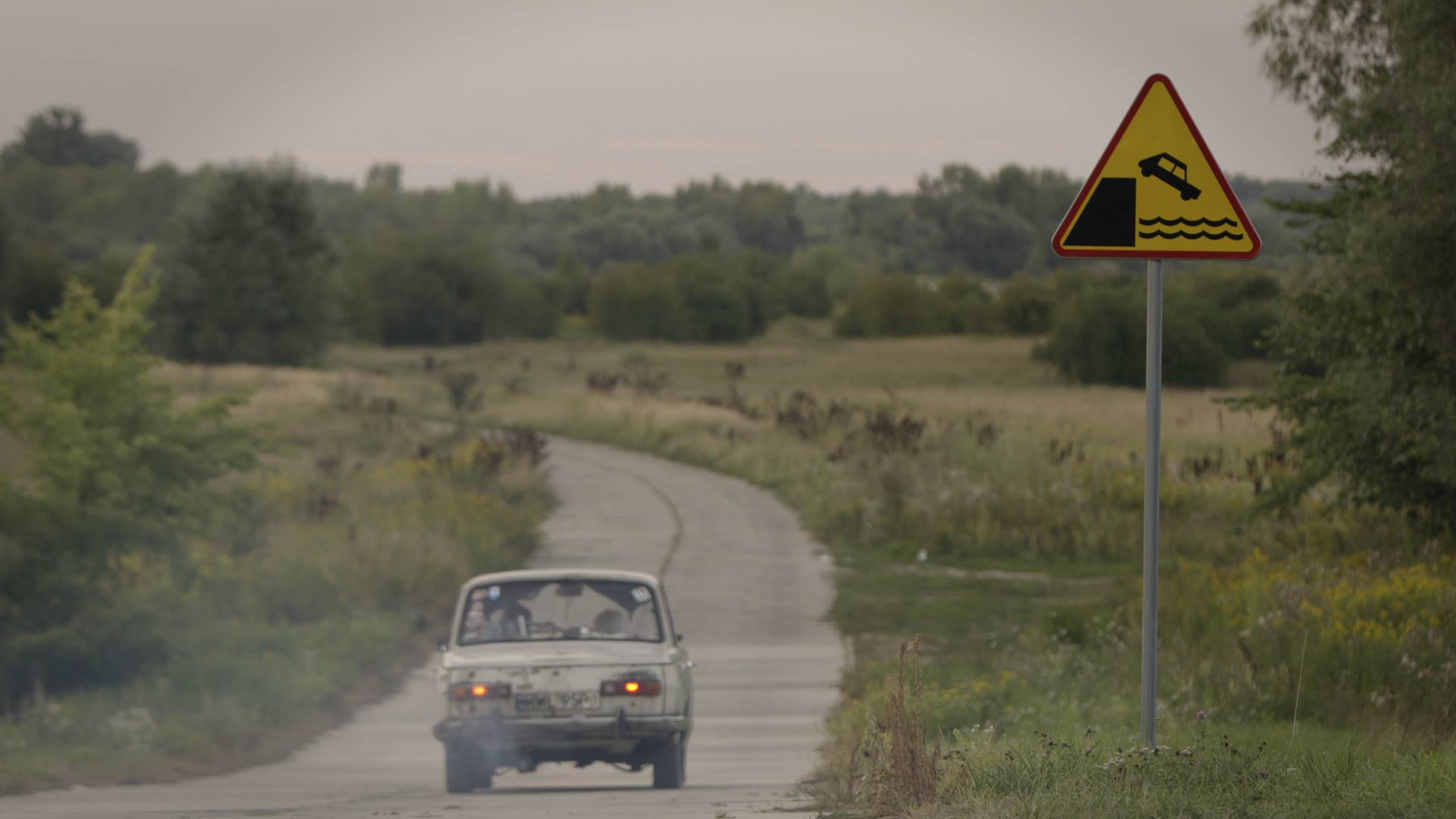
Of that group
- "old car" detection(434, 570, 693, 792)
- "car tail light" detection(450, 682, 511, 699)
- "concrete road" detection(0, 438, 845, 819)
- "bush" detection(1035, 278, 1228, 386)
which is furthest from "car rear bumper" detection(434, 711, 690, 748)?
"bush" detection(1035, 278, 1228, 386)

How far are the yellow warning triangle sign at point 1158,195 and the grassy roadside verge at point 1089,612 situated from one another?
6.42 feet

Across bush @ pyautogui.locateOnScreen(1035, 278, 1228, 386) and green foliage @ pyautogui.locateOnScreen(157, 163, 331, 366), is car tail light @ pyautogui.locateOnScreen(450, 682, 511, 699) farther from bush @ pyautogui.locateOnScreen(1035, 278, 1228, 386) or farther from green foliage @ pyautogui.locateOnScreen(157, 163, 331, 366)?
green foliage @ pyautogui.locateOnScreen(157, 163, 331, 366)

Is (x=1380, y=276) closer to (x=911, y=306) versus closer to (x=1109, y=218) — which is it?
(x=1109, y=218)

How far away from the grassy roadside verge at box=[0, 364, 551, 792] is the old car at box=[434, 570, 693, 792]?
11.5 feet

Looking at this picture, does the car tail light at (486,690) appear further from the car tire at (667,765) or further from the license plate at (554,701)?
the car tire at (667,765)

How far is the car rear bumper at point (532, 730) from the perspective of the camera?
38.7ft

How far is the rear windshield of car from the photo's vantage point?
12516mm

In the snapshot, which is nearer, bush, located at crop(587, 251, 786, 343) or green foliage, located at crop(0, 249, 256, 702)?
green foliage, located at crop(0, 249, 256, 702)

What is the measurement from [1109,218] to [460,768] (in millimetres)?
6547

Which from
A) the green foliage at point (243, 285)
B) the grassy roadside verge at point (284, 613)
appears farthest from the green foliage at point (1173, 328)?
the green foliage at point (243, 285)

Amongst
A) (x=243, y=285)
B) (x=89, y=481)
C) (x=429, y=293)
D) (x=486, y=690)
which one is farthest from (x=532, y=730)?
(x=429, y=293)

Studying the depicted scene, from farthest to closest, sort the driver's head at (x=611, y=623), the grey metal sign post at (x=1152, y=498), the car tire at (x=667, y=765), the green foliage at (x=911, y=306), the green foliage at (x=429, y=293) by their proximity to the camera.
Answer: the green foliage at (x=429, y=293) < the green foliage at (x=911, y=306) < the driver's head at (x=611, y=623) < the car tire at (x=667, y=765) < the grey metal sign post at (x=1152, y=498)

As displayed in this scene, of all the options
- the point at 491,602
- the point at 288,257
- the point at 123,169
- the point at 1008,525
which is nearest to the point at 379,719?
the point at 491,602

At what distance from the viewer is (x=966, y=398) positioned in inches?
2255
